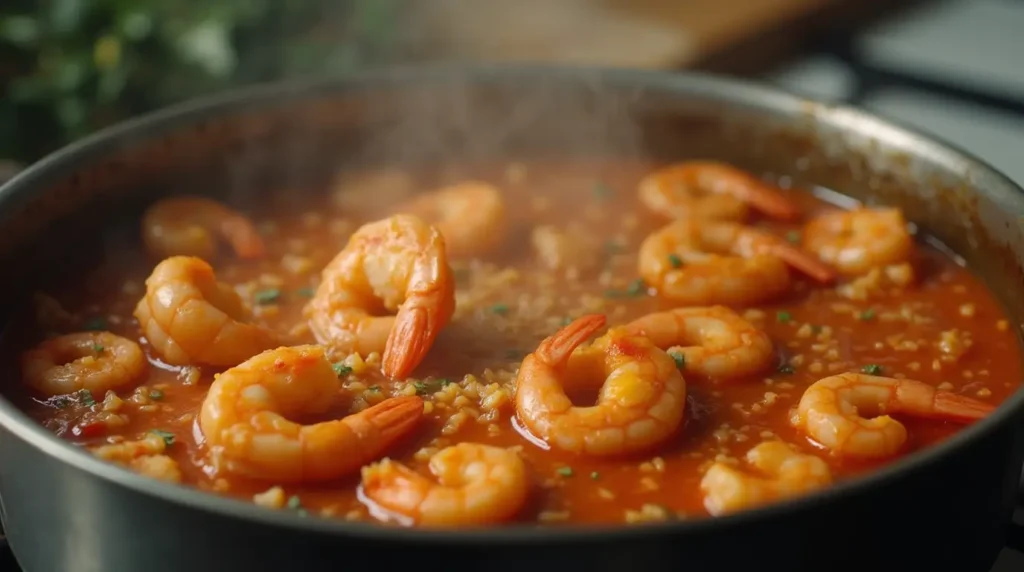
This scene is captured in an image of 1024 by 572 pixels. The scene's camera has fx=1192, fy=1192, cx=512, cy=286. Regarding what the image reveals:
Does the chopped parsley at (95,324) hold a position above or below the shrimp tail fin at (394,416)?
above

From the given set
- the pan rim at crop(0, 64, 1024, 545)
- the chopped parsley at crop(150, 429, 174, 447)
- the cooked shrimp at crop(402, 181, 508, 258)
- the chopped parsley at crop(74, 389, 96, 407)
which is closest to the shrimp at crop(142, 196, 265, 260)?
the pan rim at crop(0, 64, 1024, 545)

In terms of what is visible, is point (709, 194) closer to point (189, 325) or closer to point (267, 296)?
point (267, 296)

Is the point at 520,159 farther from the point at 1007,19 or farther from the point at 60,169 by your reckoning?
the point at 1007,19

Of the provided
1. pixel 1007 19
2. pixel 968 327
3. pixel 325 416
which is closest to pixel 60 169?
pixel 325 416

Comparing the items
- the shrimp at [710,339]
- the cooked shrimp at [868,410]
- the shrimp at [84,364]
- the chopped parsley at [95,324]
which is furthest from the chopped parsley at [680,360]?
the chopped parsley at [95,324]

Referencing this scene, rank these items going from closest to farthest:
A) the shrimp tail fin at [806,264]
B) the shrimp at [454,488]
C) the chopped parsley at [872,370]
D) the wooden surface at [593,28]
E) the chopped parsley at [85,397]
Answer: the shrimp at [454,488] → the chopped parsley at [85,397] → the chopped parsley at [872,370] → the shrimp tail fin at [806,264] → the wooden surface at [593,28]

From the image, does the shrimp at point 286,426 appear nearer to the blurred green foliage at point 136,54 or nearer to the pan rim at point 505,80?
the pan rim at point 505,80

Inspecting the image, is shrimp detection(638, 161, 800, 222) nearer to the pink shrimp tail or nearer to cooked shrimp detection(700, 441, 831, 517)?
the pink shrimp tail

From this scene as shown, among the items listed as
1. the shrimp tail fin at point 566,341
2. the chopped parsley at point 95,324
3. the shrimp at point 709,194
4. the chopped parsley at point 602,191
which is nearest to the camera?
the shrimp tail fin at point 566,341
